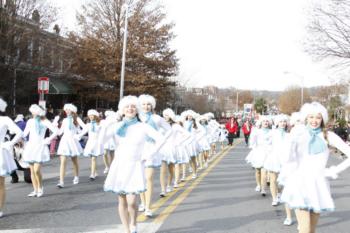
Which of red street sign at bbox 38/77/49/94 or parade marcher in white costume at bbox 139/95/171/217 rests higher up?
red street sign at bbox 38/77/49/94

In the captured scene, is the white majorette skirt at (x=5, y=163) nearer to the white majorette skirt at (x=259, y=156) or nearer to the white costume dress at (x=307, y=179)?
the white costume dress at (x=307, y=179)

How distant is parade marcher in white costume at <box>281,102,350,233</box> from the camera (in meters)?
5.21

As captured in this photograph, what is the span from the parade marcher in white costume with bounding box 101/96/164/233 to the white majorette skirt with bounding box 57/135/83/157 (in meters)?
5.03

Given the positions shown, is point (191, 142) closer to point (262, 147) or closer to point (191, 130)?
point (191, 130)

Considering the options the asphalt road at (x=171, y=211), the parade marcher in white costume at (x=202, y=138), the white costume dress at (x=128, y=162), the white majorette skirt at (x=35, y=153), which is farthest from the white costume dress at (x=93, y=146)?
the white costume dress at (x=128, y=162)

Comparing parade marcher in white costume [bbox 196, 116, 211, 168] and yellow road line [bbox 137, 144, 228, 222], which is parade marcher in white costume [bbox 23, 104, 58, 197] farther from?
parade marcher in white costume [bbox 196, 116, 211, 168]

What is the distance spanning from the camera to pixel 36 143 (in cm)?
963

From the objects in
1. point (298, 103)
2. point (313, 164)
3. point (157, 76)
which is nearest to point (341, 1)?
point (157, 76)

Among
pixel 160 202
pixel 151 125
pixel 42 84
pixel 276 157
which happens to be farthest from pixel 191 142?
pixel 42 84

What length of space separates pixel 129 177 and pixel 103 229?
123 centimetres

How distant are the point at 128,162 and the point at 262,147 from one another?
465cm

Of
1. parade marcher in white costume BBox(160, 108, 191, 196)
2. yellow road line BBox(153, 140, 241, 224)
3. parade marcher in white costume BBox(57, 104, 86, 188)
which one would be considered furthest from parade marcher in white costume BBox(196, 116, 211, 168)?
parade marcher in white costume BBox(57, 104, 86, 188)

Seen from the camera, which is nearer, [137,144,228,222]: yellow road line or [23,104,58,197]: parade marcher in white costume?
[137,144,228,222]: yellow road line

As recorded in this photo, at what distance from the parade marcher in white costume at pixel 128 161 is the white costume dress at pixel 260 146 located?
13.5 feet
